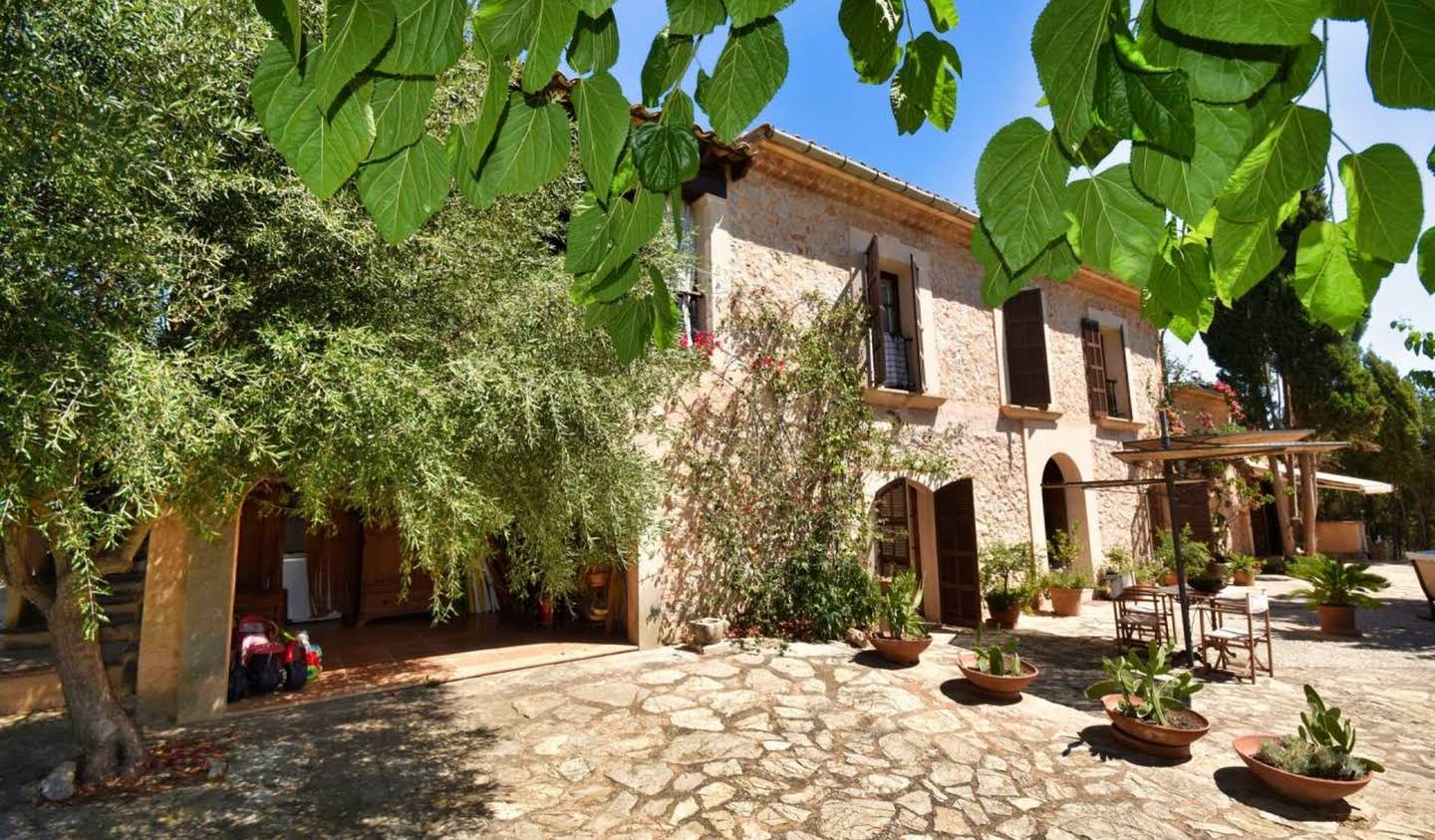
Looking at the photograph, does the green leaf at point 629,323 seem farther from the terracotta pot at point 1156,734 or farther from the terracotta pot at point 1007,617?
the terracotta pot at point 1007,617

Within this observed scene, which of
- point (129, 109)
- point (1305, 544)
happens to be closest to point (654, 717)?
point (129, 109)

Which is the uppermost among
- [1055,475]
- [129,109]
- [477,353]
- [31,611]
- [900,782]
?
[129,109]

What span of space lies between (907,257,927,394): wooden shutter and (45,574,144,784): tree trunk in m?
8.22

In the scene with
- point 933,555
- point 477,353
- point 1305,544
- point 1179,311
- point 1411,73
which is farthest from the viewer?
Answer: point 1305,544

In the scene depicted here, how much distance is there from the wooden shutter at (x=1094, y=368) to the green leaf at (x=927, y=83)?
11682mm

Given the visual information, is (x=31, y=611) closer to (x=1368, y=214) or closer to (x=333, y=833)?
(x=333, y=833)

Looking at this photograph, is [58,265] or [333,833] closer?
[58,265]

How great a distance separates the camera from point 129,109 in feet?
9.41

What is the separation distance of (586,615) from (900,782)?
203 inches

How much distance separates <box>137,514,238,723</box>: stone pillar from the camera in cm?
486

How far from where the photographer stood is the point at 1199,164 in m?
0.64

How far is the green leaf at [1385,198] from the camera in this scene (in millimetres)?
691

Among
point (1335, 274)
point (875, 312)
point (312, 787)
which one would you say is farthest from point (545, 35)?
point (875, 312)

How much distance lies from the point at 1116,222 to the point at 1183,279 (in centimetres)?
48
